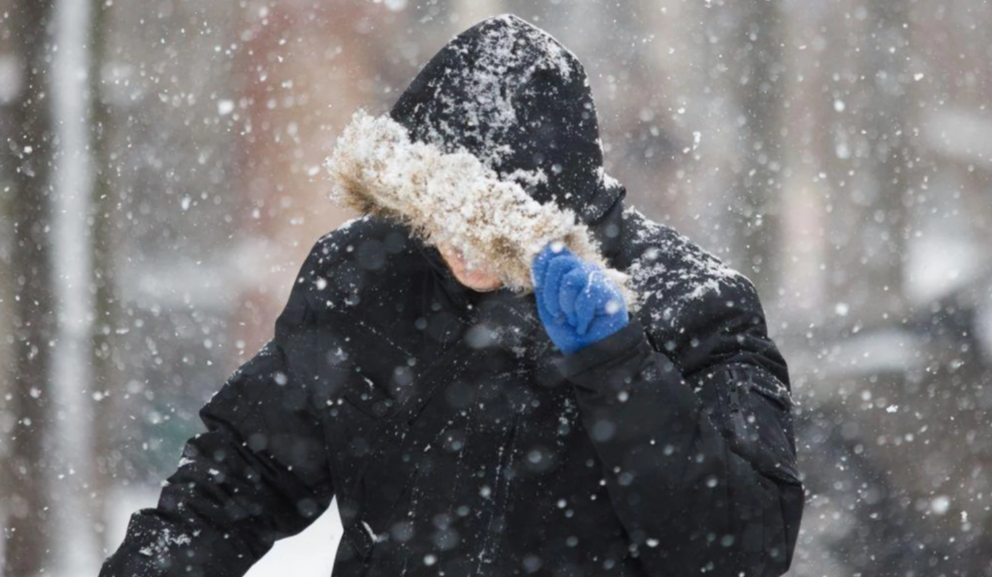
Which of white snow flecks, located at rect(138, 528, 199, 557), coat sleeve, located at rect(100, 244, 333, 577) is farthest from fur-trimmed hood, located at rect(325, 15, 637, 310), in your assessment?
white snow flecks, located at rect(138, 528, 199, 557)

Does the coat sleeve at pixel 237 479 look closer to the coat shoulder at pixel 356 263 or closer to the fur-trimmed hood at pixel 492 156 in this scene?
the coat shoulder at pixel 356 263

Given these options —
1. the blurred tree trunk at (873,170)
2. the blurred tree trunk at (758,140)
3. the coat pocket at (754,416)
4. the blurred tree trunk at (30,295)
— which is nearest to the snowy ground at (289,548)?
the blurred tree trunk at (30,295)

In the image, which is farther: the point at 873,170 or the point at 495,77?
the point at 873,170

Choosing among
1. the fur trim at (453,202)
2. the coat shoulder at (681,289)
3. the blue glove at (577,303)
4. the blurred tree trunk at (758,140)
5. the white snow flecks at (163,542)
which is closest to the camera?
the blue glove at (577,303)

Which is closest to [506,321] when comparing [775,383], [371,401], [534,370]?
[534,370]

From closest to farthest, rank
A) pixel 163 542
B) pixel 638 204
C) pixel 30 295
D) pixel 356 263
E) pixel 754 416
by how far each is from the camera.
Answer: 1. pixel 754 416
2. pixel 163 542
3. pixel 356 263
4. pixel 30 295
5. pixel 638 204

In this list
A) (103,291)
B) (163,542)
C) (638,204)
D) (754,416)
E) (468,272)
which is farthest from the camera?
(103,291)

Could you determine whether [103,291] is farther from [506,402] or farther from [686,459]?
[686,459]

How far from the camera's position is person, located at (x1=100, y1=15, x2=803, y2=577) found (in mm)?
1703

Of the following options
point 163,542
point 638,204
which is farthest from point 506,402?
point 638,204

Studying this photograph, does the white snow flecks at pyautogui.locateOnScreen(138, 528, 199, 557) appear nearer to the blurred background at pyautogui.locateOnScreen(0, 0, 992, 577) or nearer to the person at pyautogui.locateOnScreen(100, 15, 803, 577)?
the person at pyautogui.locateOnScreen(100, 15, 803, 577)

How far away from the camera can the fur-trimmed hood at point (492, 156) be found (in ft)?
5.83

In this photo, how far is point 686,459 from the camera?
5.55 ft

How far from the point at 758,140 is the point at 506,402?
13.6 feet
